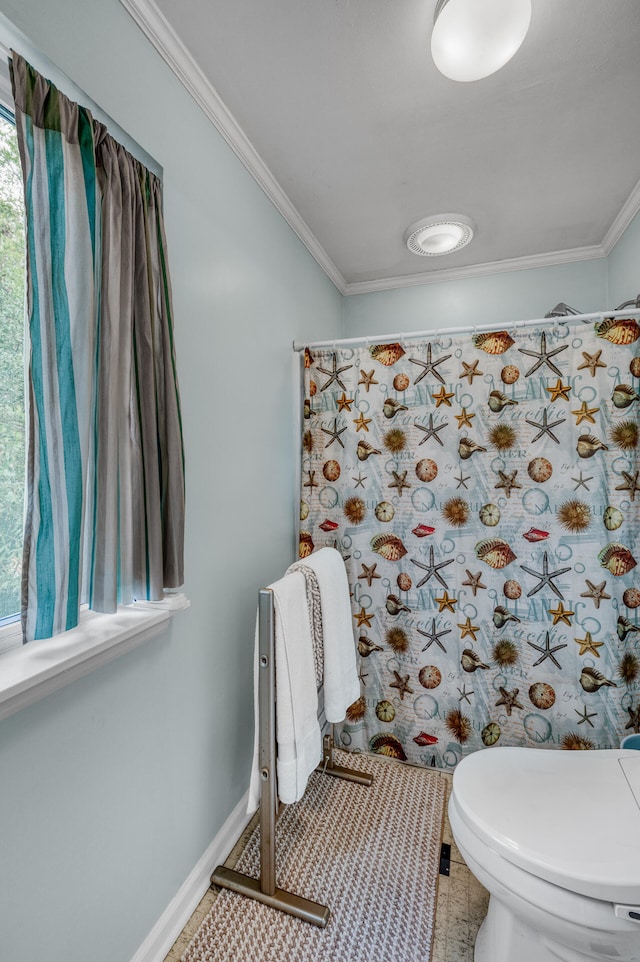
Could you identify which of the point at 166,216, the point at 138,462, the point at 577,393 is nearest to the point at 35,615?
the point at 138,462

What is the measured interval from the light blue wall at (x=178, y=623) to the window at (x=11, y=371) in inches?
8.2

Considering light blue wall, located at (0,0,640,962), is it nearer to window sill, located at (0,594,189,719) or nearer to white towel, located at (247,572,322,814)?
window sill, located at (0,594,189,719)

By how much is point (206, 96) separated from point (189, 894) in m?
2.32

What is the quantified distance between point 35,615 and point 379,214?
1.98 m

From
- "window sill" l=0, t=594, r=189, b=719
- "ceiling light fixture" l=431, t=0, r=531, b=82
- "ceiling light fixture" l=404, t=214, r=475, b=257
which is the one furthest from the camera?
"ceiling light fixture" l=404, t=214, r=475, b=257

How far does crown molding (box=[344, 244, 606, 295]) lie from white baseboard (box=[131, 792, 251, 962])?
2.61 m

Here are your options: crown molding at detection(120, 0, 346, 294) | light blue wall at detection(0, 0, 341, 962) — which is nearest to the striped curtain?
light blue wall at detection(0, 0, 341, 962)

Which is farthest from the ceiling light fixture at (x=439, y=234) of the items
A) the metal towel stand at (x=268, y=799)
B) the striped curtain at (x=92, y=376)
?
the metal towel stand at (x=268, y=799)

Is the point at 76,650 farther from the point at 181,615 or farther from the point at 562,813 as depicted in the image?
the point at 562,813

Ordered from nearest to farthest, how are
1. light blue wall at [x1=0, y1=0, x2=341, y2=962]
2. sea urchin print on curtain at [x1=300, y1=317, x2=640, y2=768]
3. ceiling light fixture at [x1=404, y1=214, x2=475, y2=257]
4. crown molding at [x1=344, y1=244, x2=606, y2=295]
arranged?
light blue wall at [x1=0, y1=0, x2=341, y2=962]
sea urchin print on curtain at [x1=300, y1=317, x2=640, y2=768]
ceiling light fixture at [x1=404, y1=214, x2=475, y2=257]
crown molding at [x1=344, y1=244, x2=606, y2=295]

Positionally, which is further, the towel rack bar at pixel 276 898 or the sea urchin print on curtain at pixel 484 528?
the sea urchin print on curtain at pixel 484 528

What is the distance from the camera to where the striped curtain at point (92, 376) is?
2.48 feet

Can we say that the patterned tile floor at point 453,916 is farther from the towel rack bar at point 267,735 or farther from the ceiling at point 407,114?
the ceiling at point 407,114

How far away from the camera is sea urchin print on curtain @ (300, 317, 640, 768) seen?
64.2 inches
